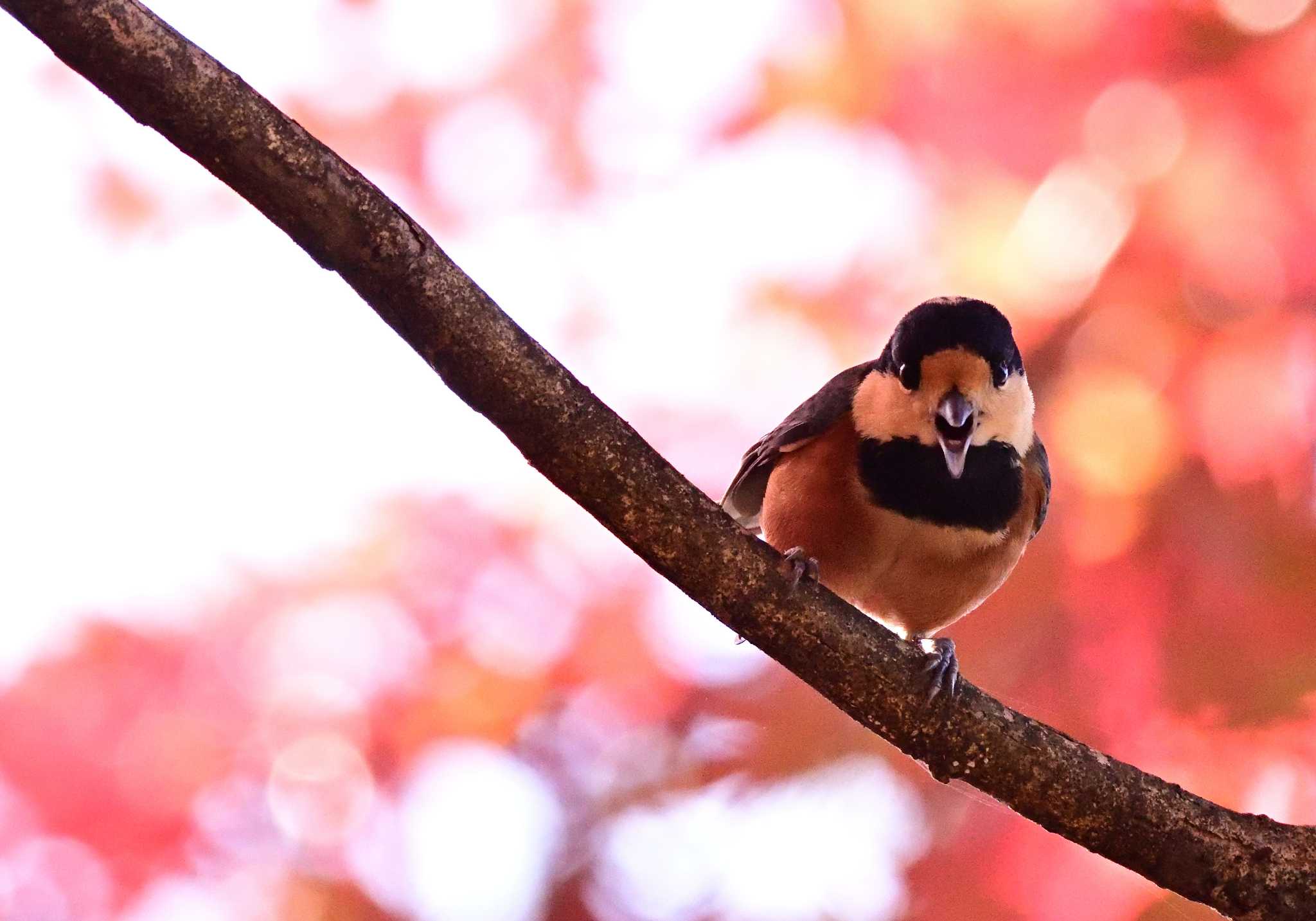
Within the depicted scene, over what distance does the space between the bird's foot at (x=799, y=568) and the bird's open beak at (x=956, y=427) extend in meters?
0.28

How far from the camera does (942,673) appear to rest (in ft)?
6.20

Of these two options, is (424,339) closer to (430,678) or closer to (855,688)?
(855,688)

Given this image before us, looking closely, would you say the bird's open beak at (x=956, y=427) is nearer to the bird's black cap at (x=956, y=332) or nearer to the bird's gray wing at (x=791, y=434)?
the bird's black cap at (x=956, y=332)

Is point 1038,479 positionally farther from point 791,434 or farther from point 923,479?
point 791,434

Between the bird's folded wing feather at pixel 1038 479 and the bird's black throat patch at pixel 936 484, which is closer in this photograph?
the bird's black throat patch at pixel 936 484

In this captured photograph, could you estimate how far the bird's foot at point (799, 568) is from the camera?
1.83m

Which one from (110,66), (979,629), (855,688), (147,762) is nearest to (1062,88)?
(979,629)

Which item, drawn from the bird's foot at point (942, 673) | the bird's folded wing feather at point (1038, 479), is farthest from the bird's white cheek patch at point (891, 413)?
the bird's foot at point (942, 673)

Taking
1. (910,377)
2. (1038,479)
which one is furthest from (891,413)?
(1038,479)

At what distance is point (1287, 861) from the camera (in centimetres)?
190

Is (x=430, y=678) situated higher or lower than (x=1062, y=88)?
lower

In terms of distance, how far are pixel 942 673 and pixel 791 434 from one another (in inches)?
29.1

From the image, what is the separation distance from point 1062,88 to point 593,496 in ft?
4.95

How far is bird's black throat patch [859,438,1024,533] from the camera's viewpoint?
2314 millimetres
